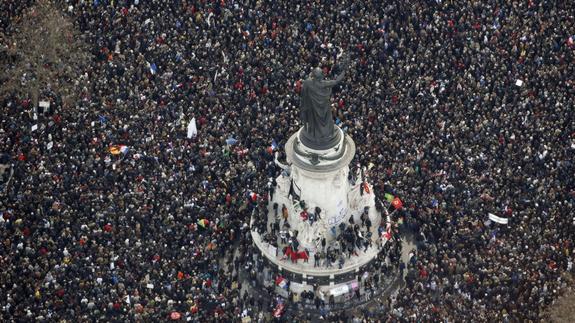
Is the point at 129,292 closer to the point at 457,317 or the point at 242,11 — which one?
the point at 457,317

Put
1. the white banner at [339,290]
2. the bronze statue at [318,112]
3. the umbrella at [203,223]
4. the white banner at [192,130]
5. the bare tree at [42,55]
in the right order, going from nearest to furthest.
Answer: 1. the bronze statue at [318,112]
2. the white banner at [339,290]
3. the umbrella at [203,223]
4. the white banner at [192,130]
5. the bare tree at [42,55]

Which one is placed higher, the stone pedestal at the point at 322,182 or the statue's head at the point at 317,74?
the statue's head at the point at 317,74

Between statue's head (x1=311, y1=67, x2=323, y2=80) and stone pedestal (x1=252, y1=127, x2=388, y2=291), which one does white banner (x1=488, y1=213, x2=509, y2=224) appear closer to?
stone pedestal (x1=252, y1=127, x2=388, y2=291)

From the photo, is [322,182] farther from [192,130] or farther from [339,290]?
[192,130]

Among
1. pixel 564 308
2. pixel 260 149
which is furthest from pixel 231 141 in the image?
pixel 564 308

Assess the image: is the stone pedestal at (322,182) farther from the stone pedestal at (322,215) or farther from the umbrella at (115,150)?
the umbrella at (115,150)

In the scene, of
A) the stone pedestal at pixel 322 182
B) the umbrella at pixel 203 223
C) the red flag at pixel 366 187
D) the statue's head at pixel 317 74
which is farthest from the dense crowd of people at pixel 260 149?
the statue's head at pixel 317 74

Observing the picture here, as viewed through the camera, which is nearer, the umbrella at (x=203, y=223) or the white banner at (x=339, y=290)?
the white banner at (x=339, y=290)
